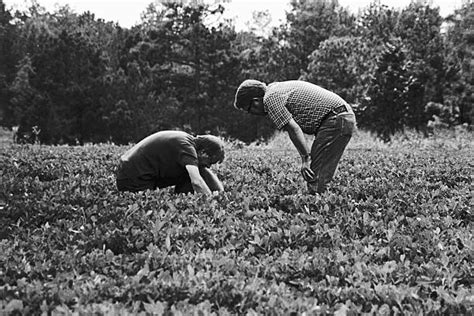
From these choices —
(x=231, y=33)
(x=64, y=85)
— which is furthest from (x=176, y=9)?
(x=64, y=85)

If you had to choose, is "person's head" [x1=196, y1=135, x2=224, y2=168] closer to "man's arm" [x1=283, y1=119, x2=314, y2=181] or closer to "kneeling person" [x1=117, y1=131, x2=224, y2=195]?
"kneeling person" [x1=117, y1=131, x2=224, y2=195]

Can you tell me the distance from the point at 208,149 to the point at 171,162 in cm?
39

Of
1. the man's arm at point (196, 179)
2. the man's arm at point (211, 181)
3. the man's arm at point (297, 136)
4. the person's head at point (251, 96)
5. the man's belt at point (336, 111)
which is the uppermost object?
the person's head at point (251, 96)

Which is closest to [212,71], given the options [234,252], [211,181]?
[211,181]

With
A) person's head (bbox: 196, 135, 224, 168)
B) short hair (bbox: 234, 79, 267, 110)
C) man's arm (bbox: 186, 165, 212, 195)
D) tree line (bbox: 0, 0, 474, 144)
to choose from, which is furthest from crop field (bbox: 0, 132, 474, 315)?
tree line (bbox: 0, 0, 474, 144)

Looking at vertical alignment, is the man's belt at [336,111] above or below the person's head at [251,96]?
below

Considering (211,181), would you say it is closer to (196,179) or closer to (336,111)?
(196,179)

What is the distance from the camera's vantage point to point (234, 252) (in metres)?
3.37

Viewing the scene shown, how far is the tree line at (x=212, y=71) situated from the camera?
2514 centimetres

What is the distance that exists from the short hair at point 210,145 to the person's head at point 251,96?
1.34 feet

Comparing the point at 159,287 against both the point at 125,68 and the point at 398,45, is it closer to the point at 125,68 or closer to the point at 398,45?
the point at 398,45

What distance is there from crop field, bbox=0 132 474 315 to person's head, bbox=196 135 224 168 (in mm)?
413

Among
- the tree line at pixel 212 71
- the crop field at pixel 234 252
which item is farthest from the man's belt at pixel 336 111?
the tree line at pixel 212 71

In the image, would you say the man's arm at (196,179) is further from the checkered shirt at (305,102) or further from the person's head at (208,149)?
the checkered shirt at (305,102)
